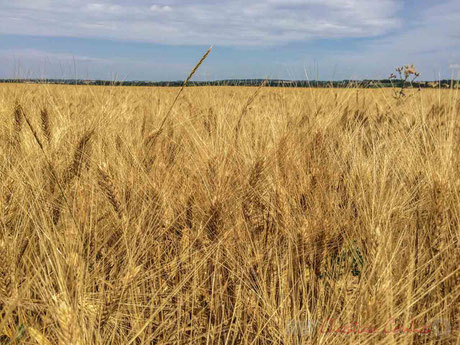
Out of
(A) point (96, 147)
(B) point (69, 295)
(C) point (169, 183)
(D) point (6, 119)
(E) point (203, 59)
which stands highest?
(E) point (203, 59)

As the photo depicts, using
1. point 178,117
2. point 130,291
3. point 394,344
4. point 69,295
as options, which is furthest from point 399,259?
point 178,117

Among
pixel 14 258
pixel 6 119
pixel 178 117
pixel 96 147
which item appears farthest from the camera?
pixel 178 117

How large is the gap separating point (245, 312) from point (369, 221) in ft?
1.43

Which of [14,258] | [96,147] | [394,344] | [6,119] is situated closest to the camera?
[394,344]

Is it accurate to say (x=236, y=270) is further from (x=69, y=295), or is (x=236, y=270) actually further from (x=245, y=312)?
(x=69, y=295)

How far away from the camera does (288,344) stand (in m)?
0.77

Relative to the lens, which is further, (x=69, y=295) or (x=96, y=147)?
(x=96, y=147)

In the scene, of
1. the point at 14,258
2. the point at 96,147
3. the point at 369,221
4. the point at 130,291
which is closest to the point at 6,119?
the point at 96,147

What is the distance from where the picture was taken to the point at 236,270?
3.55 ft

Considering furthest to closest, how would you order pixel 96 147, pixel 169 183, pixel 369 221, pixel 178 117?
pixel 178 117, pixel 96 147, pixel 169 183, pixel 369 221

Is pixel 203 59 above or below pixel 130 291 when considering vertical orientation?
above

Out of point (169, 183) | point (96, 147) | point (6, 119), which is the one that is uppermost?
point (6, 119)

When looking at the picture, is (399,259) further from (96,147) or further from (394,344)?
(96,147)

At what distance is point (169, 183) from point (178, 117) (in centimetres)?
133
